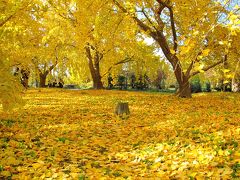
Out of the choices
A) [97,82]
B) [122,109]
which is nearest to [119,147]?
[122,109]

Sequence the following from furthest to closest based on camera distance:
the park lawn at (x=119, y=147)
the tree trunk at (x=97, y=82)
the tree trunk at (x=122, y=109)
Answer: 1. the tree trunk at (x=97, y=82)
2. the tree trunk at (x=122, y=109)
3. the park lawn at (x=119, y=147)

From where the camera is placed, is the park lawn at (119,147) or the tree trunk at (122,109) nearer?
the park lawn at (119,147)

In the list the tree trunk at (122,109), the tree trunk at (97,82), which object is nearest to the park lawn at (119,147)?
the tree trunk at (122,109)

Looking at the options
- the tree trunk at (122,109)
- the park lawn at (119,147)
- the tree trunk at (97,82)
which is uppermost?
the tree trunk at (97,82)

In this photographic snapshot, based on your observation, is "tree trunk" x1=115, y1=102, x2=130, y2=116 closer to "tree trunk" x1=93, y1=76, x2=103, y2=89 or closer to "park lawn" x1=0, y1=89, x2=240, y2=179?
"park lawn" x1=0, y1=89, x2=240, y2=179

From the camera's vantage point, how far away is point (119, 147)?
24.5ft

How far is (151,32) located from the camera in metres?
16.4

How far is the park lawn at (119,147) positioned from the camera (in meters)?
5.64

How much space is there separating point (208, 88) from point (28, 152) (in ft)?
123

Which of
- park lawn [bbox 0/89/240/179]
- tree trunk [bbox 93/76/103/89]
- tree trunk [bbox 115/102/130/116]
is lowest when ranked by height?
park lawn [bbox 0/89/240/179]

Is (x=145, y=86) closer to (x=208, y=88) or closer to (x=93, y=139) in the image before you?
(x=208, y=88)

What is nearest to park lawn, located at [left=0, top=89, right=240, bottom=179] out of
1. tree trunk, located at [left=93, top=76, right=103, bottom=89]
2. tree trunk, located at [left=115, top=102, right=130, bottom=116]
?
tree trunk, located at [left=115, top=102, right=130, bottom=116]

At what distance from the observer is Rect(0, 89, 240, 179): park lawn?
5637 mm

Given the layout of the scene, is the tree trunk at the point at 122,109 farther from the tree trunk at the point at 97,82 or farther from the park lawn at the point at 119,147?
the tree trunk at the point at 97,82
